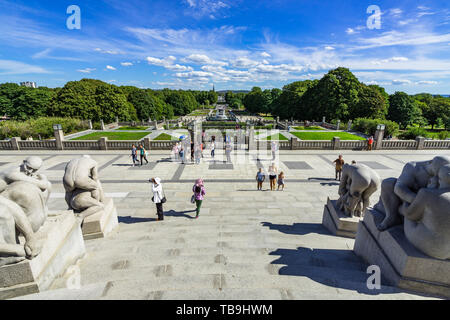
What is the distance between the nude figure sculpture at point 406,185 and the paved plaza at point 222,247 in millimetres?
1297

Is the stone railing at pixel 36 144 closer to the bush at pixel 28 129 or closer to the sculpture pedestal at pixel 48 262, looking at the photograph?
the bush at pixel 28 129

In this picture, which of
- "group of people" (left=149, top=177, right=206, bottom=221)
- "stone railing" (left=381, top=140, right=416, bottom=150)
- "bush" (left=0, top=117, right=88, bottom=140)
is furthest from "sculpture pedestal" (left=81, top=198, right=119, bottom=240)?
"bush" (left=0, top=117, right=88, bottom=140)

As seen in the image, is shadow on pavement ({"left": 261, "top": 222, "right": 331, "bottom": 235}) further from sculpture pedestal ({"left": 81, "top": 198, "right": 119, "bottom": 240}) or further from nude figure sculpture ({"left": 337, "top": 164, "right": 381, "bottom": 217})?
sculpture pedestal ({"left": 81, "top": 198, "right": 119, "bottom": 240})

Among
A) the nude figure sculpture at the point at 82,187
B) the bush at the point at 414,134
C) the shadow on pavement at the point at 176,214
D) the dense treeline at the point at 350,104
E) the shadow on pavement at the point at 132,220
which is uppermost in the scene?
the dense treeline at the point at 350,104

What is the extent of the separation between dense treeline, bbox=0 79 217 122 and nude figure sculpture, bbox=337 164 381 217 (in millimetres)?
44506

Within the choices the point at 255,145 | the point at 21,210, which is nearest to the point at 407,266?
the point at 21,210

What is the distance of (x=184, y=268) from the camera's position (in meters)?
4.57

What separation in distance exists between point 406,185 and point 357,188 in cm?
226

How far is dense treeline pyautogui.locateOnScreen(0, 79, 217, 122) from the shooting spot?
40562mm

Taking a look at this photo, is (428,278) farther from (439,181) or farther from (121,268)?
(121,268)

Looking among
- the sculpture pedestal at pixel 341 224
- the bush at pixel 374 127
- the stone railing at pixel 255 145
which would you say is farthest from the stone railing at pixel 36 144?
the bush at pixel 374 127

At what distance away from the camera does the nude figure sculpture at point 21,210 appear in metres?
3.52

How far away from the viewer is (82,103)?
40781mm

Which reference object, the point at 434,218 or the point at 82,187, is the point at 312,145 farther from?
the point at 82,187
